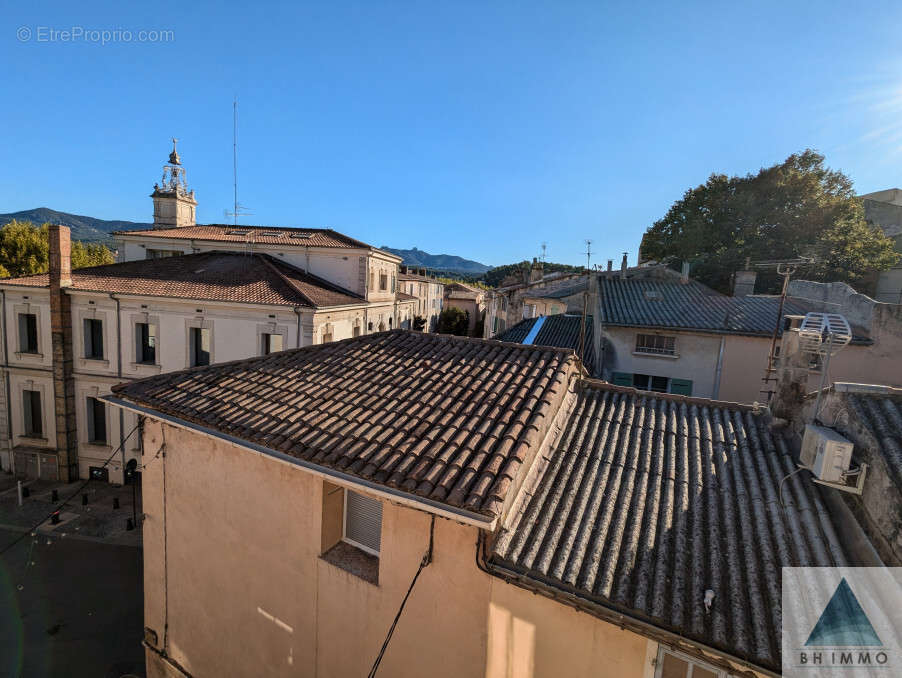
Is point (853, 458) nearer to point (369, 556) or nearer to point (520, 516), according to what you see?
point (520, 516)

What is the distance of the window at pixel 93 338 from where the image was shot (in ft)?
57.4

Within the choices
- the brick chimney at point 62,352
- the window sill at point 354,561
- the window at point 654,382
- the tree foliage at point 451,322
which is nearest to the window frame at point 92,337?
the brick chimney at point 62,352

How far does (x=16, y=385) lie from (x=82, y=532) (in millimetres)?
8602

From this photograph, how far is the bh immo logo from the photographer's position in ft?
9.13

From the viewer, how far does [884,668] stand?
9.02ft

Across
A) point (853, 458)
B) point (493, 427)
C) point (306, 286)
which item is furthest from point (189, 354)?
point (853, 458)

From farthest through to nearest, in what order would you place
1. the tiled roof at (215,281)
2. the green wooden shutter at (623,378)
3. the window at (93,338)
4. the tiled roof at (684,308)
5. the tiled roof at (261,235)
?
the tiled roof at (261,235)
the window at (93,338)
the tiled roof at (215,281)
the green wooden shutter at (623,378)
the tiled roof at (684,308)

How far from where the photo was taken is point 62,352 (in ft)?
55.9

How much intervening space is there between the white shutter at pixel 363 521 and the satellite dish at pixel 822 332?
5.68 metres

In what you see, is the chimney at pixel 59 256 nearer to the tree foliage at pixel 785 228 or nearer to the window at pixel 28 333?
the window at pixel 28 333

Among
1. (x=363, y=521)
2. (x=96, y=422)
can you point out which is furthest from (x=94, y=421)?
(x=363, y=521)

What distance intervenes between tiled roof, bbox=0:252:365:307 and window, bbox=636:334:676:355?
1241 cm

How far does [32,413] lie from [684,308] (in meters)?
27.9

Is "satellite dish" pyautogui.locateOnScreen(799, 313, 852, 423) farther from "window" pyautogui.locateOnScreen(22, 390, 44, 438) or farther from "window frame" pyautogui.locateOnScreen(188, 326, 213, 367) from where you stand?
"window" pyautogui.locateOnScreen(22, 390, 44, 438)
